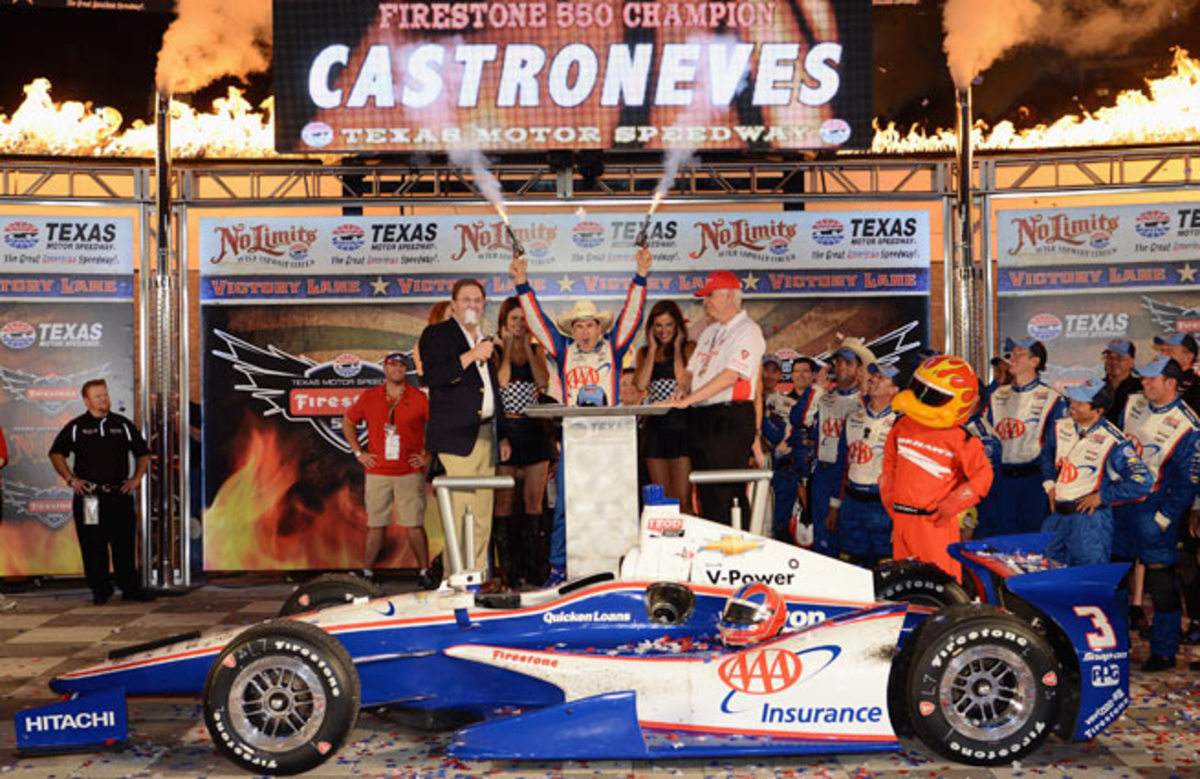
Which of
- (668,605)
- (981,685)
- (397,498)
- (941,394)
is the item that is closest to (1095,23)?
(397,498)

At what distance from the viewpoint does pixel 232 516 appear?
33.4 ft

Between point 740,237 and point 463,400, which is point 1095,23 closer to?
point 740,237

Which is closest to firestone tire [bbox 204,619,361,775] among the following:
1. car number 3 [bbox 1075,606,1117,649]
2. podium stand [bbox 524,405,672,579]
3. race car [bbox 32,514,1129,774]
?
race car [bbox 32,514,1129,774]

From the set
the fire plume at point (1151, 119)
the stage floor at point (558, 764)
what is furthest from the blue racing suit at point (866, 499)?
the fire plume at point (1151, 119)

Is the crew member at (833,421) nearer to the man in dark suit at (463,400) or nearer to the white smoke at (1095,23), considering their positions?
the man in dark suit at (463,400)

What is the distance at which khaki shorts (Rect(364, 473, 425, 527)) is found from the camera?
964 cm

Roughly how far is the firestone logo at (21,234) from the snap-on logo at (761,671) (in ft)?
24.5

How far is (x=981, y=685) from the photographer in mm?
4871

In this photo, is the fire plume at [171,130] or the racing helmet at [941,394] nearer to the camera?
the racing helmet at [941,394]

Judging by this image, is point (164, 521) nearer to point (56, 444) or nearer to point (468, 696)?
point (56, 444)

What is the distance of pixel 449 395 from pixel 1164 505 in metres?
4.09

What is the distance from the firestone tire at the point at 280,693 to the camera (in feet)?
15.8

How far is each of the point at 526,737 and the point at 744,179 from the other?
778 cm

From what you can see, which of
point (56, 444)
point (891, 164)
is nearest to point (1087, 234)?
point (891, 164)
